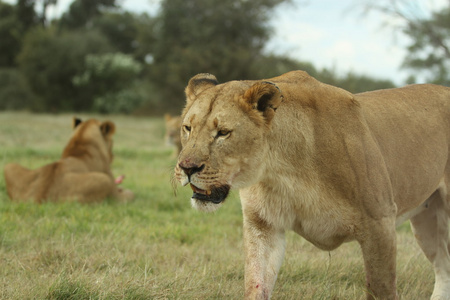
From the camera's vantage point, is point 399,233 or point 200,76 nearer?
point 200,76

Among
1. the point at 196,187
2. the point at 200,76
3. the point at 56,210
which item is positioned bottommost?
the point at 56,210

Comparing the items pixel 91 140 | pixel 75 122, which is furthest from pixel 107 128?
pixel 75 122

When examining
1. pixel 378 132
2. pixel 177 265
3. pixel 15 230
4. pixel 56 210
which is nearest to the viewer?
pixel 378 132

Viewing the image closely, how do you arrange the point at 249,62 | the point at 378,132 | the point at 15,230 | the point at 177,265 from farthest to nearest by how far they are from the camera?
the point at 249,62
the point at 15,230
the point at 177,265
the point at 378,132

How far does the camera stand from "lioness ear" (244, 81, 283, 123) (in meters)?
2.79

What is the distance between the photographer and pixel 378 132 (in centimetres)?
334

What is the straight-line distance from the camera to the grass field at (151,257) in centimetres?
320

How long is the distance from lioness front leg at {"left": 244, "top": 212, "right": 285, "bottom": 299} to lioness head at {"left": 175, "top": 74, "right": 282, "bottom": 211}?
1.31 ft

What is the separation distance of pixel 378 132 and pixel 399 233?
9.29 feet

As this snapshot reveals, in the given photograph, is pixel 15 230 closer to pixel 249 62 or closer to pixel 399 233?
pixel 399 233

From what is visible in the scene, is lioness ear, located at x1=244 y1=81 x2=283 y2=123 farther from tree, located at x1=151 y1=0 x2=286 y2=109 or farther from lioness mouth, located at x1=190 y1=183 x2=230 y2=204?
tree, located at x1=151 y1=0 x2=286 y2=109

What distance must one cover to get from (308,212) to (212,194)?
0.56m

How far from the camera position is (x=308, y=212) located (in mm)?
2971

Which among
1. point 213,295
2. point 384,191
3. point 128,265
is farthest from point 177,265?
point 384,191
